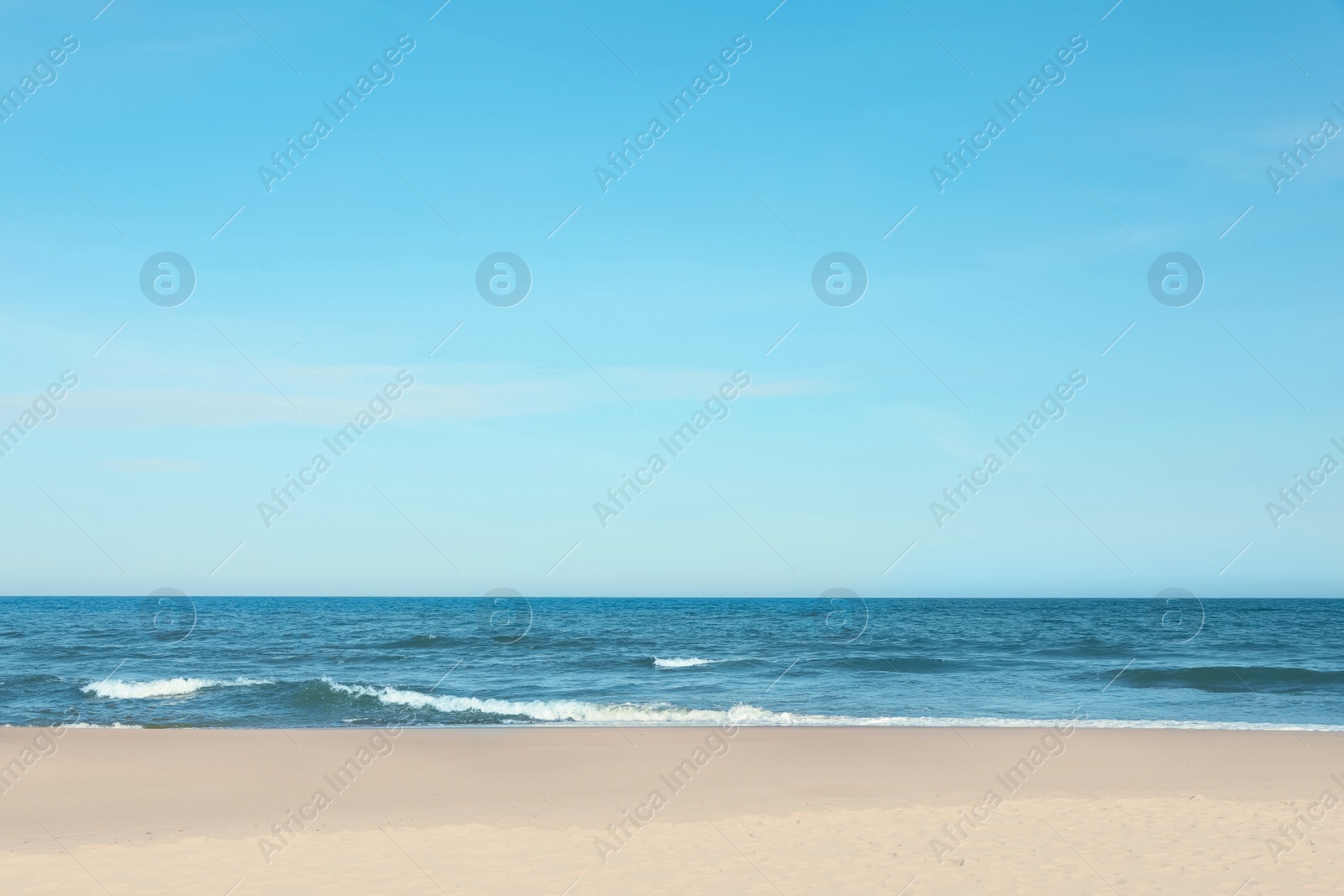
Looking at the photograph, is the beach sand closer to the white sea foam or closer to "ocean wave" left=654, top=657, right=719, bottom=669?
the white sea foam

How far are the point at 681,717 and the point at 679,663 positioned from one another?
1129 cm

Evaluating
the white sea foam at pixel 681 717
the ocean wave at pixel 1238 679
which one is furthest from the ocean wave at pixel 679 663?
the ocean wave at pixel 1238 679

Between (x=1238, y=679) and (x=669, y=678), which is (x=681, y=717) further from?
(x=1238, y=679)

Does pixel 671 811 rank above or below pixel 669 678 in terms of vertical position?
above

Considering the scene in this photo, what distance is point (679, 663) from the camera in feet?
98.1

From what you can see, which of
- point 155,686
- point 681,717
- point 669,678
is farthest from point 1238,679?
point 155,686

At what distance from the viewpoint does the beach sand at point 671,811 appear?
7980 millimetres

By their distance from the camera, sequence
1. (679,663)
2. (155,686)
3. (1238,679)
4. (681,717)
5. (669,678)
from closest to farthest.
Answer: (681,717) < (155,686) < (1238,679) < (669,678) < (679,663)

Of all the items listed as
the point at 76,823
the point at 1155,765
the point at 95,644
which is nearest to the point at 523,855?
the point at 76,823

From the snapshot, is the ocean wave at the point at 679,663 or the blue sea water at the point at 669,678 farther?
the ocean wave at the point at 679,663

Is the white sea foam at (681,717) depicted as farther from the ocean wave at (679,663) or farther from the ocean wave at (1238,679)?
the ocean wave at (679,663)

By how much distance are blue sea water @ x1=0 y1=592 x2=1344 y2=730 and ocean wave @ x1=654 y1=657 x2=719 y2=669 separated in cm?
10

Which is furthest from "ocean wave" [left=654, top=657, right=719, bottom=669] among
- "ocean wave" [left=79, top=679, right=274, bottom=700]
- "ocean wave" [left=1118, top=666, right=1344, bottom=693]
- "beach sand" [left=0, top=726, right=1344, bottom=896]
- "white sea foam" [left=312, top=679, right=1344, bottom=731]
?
"beach sand" [left=0, top=726, right=1344, bottom=896]

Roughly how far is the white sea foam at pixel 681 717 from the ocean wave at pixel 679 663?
7.99 meters
